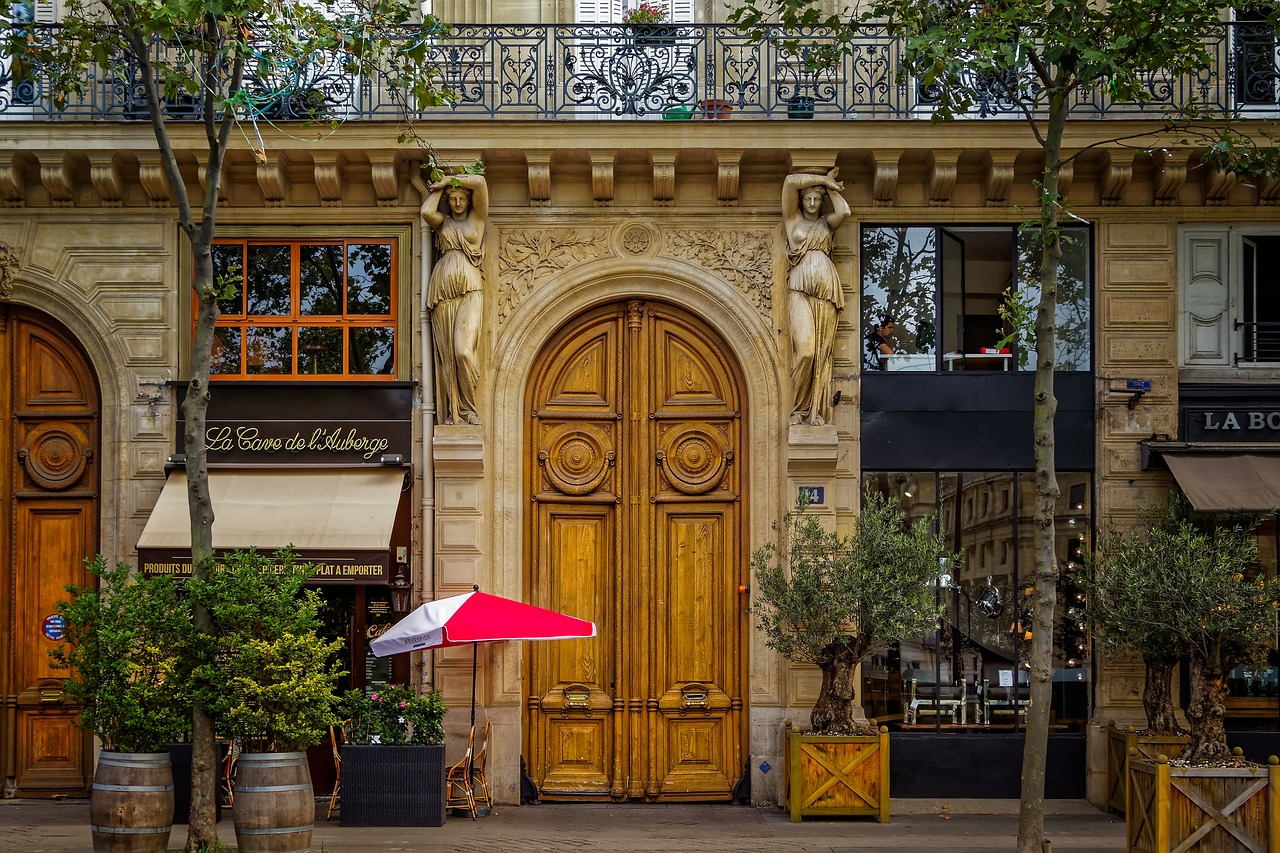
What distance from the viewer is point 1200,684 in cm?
1244

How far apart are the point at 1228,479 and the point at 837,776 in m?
4.85

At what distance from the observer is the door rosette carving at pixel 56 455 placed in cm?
1463

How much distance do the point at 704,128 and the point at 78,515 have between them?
7597mm

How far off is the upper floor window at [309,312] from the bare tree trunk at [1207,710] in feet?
27.2

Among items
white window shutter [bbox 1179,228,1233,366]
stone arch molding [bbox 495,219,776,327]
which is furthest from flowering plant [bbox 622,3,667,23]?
white window shutter [bbox 1179,228,1233,366]

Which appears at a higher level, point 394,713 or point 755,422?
point 755,422

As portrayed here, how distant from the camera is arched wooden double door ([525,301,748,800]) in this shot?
14.5 m

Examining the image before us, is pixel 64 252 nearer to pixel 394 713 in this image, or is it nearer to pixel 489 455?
pixel 489 455

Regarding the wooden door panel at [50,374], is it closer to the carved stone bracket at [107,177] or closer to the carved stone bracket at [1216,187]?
the carved stone bracket at [107,177]

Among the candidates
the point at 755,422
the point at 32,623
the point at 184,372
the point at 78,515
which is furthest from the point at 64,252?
the point at 755,422

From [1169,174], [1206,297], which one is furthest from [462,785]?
[1169,174]

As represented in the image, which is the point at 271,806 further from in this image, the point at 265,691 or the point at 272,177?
the point at 272,177

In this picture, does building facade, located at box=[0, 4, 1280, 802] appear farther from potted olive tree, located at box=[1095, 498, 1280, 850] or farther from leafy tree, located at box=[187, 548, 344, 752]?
leafy tree, located at box=[187, 548, 344, 752]

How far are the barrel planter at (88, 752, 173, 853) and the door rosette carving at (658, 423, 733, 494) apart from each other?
607 centimetres
